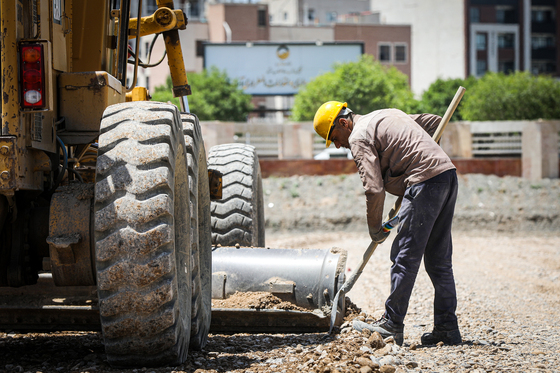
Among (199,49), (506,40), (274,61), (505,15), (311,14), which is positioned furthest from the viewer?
(311,14)

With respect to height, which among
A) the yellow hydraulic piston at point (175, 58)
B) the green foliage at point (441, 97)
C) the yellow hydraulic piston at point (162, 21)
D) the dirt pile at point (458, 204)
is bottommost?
the dirt pile at point (458, 204)

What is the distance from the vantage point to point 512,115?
30.5m

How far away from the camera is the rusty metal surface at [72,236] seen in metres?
3.45

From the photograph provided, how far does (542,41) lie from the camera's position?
6200cm

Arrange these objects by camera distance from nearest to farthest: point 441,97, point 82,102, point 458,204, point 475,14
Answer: point 82,102
point 458,204
point 441,97
point 475,14

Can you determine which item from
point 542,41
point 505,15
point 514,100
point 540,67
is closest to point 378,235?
point 514,100

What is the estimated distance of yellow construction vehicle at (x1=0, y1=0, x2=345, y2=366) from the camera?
3.12 metres

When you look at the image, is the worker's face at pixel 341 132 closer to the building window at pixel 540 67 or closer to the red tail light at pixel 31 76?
the red tail light at pixel 31 76


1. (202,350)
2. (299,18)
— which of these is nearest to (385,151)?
(202,350)

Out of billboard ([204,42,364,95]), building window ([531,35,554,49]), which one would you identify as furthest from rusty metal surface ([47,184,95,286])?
building window ([531,35,554,49])

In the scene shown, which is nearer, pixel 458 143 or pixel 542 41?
pixel 458 143

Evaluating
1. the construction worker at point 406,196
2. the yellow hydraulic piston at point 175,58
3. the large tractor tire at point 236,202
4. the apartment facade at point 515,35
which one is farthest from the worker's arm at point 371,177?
the apartment facade at point 515,35

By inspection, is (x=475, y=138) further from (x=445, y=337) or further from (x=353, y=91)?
(x=353, y=91)

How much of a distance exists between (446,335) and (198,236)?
2070 mm
